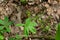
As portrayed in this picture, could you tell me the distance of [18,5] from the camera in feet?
9.62

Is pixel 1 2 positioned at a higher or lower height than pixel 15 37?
higher

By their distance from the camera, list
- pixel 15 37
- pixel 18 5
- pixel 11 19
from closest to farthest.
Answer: pixel 15 37, pixel 11 19, pixel 18 5

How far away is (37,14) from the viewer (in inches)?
111

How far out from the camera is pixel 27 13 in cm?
280

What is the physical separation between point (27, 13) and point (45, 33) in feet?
1.75

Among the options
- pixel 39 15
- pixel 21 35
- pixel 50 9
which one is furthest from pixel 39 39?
pixel 50 9

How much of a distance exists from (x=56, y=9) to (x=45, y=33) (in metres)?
0.62

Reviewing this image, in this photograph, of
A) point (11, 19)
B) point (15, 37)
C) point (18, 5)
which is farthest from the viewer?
point (18, 5)

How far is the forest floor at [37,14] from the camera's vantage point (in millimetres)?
2578

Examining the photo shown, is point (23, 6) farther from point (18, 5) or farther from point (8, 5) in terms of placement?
point (8, 5)

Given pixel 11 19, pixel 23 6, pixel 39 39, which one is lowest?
pixel 39 39

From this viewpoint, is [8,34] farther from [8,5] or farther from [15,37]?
[8,5]

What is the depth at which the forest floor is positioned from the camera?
8.46 ft

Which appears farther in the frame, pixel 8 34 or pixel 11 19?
pixel 11 19
